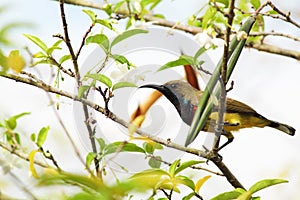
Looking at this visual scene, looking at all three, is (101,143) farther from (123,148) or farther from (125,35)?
(125,35)

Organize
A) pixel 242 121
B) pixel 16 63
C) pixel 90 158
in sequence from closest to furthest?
pixel 16 63, pixel 90 158, pixel 242 121

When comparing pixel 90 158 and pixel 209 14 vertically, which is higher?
pixel 209 14

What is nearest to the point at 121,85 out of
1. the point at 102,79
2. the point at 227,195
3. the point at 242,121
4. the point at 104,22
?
the point at 102,79

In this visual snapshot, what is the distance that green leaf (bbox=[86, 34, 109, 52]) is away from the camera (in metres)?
0.85

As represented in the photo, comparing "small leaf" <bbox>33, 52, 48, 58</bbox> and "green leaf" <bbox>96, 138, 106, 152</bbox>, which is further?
"small leaf" <bbox>33, 52, 48, 58</bbox>

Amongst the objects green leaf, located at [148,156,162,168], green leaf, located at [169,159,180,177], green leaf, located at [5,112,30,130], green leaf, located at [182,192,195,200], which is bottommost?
green leaf, located at [182,192,195,200]

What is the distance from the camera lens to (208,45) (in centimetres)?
76

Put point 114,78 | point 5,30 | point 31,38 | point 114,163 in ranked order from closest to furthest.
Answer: point 5,30
point 114,163
point 114,78
point 31,38

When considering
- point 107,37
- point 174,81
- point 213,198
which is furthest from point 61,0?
point 213,198

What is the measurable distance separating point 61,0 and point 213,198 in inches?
14.9

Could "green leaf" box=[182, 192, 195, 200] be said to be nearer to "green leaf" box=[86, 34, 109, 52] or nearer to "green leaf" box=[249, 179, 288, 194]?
"green leaf" box=[249, 179, 288, 194]

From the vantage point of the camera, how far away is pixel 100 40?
33.8 inches

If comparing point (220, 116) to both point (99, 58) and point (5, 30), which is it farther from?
point (5, 30)

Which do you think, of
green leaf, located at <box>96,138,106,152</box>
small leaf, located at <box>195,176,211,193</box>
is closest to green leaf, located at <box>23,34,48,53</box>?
green leaf, located at <box>96,138,106,152</box>
